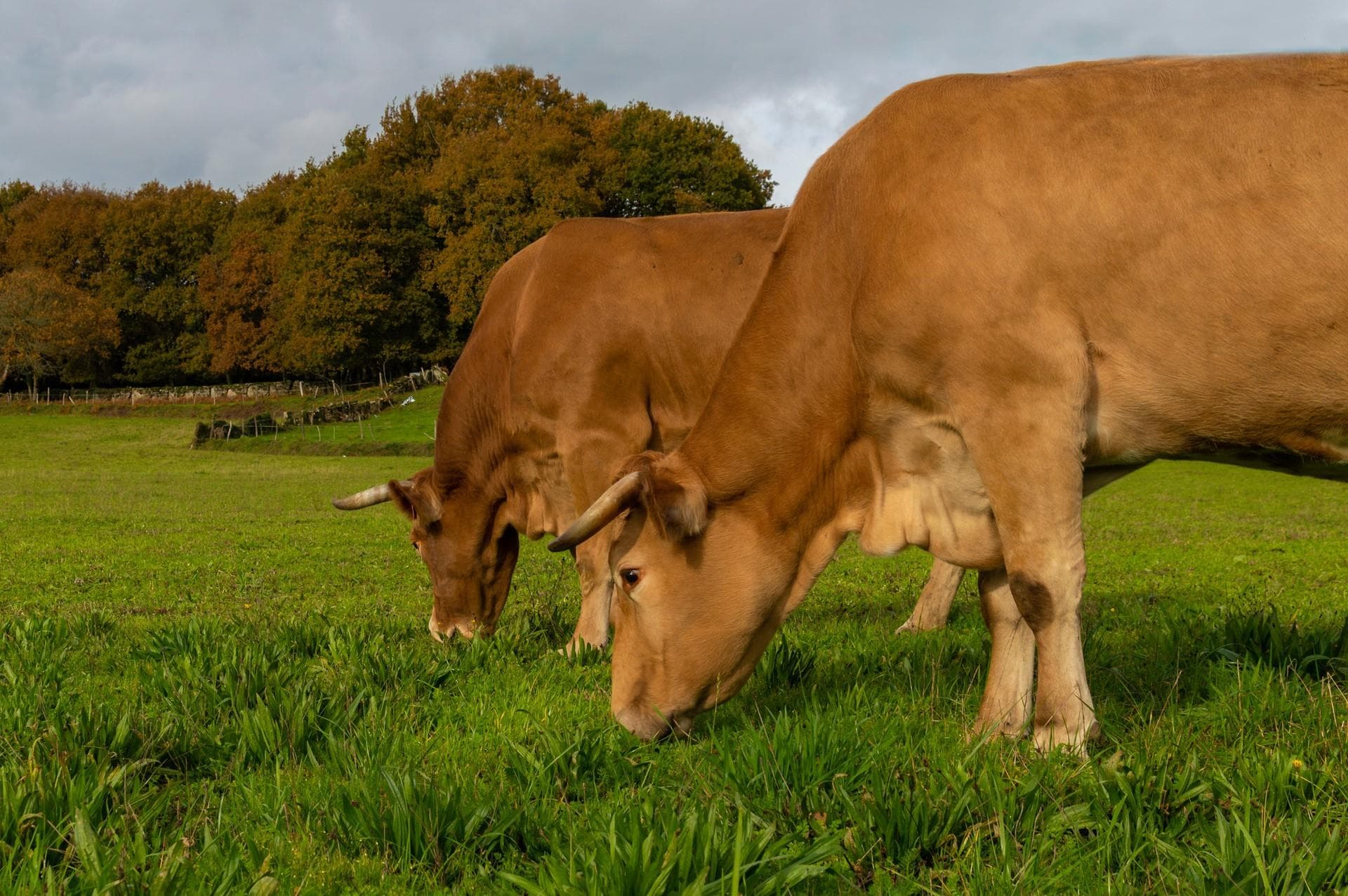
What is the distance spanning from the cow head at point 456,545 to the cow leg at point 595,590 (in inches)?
33.5

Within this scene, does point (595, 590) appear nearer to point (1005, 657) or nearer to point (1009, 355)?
point (1005, 657)

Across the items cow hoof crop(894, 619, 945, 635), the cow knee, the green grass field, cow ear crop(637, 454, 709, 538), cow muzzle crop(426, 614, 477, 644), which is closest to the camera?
the green grass field

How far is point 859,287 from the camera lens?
5.01m

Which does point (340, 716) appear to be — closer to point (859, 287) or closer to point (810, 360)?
point (810, 360)

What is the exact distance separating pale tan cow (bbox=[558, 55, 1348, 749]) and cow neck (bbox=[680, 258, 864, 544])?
0.4 inches

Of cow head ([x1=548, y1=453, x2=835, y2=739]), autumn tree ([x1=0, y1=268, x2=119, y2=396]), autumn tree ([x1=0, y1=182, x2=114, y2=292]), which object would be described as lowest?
cow head ([x1=548, y1=453, x2=835, y2=739])

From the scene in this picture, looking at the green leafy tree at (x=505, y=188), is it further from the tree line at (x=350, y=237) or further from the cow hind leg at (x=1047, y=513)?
the cow hind leg at (x=1047, y=513)

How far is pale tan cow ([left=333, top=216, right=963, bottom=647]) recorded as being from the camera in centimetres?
812

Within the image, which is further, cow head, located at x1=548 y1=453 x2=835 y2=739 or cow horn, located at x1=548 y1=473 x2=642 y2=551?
cow head, located at x1=548 y1=453 x2=835 y2=739

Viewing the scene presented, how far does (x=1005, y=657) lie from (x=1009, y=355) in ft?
5.30

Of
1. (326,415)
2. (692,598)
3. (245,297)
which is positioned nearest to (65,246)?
(245,297)

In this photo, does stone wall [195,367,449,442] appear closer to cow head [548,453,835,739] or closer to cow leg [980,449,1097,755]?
cow head [548,453,835,739]

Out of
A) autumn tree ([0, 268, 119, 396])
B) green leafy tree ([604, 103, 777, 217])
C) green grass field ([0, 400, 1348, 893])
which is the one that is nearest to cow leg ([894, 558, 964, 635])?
green grass field ([0, 400, 1348, 893])

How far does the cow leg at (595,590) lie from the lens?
8133 mm
